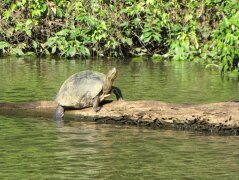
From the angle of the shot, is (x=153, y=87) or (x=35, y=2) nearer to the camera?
(x=153, y=87)

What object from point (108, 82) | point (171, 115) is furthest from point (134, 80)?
point (171, 115)

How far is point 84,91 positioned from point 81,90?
0.09m

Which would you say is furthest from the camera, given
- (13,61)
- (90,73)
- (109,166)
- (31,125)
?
(13,61)

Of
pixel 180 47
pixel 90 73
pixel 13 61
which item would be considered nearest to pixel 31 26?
pixel 13 61

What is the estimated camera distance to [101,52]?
1171 inches

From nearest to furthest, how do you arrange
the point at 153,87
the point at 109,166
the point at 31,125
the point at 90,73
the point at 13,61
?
the point at 109,166 → the point at 31,125 → the point at 90,73 → the point at 153,87 → the point at 13,61

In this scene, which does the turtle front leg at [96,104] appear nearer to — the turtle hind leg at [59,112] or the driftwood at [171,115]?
the driftwood at [171,115]

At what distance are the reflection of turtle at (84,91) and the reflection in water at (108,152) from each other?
33 centimetres

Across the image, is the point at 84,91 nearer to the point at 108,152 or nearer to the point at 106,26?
the point at 108,152

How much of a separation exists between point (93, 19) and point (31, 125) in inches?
593

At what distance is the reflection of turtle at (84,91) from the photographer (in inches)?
602

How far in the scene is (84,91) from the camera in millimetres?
15492

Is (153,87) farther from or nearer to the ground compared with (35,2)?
nearer to the ground

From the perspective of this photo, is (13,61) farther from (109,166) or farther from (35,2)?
(109,166)
